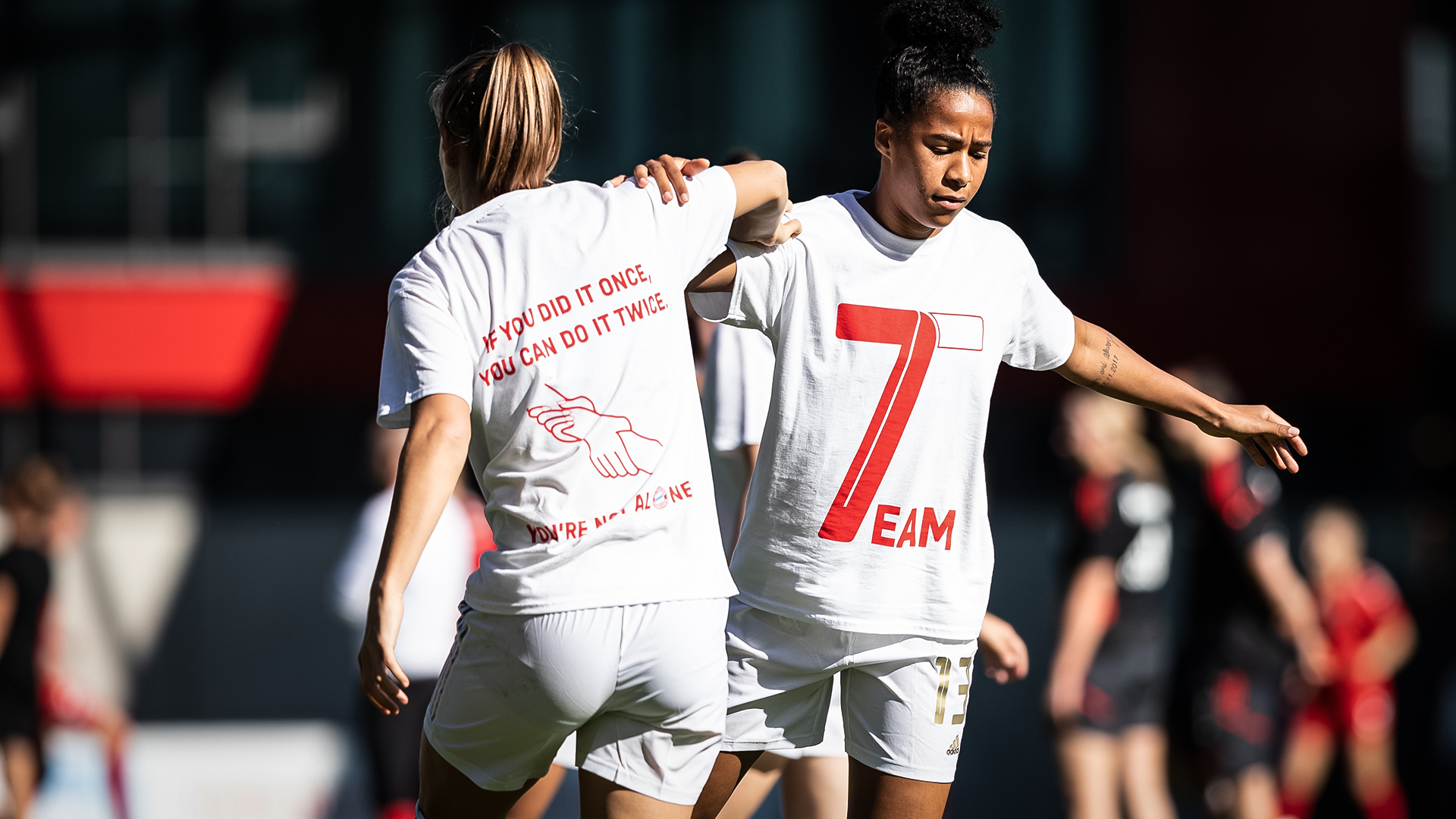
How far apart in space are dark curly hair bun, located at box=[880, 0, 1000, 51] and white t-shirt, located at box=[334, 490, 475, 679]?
3.14 metres

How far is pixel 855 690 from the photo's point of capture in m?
2.60

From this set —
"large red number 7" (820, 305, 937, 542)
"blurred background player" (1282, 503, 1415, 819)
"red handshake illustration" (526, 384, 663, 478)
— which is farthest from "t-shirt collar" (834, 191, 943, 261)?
"blurred background player" (1282, 503, 1415, 819)

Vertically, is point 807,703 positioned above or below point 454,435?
below

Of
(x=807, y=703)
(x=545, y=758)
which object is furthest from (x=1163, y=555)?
(x=545, y=758)

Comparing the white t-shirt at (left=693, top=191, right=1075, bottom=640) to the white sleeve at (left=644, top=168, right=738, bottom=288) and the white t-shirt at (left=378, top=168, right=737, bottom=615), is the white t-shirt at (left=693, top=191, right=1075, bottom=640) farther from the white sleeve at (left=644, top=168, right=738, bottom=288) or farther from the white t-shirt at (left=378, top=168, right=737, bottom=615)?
the white t-shirt at (left=378, top=168, right=737, bottom=615)

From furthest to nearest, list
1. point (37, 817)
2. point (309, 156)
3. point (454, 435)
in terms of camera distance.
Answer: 1. point (309, 156)
2. point (37, 817)
3. point (454, 435)

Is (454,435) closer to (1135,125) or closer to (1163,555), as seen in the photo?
(1163,555)

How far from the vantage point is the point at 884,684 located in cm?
255

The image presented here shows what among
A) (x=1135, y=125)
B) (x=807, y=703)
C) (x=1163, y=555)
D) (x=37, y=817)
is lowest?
(x=37, y=817)

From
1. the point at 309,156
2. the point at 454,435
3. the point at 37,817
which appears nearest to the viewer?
the point at 454,435

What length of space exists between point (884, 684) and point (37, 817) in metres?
5.55

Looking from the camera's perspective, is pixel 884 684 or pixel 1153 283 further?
pixel 1153 283

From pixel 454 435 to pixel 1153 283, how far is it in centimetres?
760

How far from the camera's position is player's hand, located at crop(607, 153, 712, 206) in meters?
2.26
